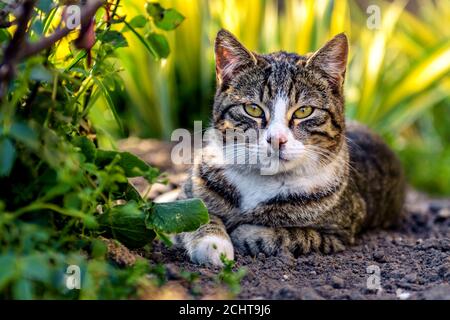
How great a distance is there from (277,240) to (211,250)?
0.34 metres

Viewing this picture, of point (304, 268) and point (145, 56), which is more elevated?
point (145, 56)

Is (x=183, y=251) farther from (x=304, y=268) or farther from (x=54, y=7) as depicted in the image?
(x=54, y=7)

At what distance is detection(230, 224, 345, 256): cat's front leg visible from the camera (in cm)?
307

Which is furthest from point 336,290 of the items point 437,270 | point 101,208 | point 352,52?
point 352,52

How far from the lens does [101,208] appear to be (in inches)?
118

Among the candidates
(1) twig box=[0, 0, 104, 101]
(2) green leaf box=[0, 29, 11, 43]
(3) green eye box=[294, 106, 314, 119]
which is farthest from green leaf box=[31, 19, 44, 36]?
(3) green eye box=[294, 106, 314, 119]

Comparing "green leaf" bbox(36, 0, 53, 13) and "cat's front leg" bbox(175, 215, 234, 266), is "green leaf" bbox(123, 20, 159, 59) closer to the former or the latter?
"green leaf" bbox(36, 0, 53, 13)

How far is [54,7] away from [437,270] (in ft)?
5.97

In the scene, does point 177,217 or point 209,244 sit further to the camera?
point 209,244

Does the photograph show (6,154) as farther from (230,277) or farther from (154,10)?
(154,10)

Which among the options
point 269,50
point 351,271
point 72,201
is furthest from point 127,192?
point 269,50

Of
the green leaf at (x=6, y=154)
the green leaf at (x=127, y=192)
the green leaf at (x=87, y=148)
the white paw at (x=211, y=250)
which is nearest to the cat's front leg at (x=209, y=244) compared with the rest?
the white paw at (x=211, y=250)

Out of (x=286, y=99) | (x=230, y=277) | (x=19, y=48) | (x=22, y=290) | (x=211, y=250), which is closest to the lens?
(x=22, y=290)

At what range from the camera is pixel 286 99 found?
124 inches
